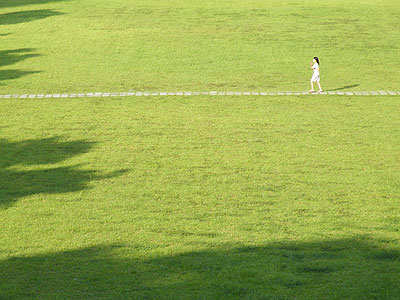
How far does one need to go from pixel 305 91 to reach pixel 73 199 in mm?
11331

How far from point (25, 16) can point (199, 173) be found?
2354 cm

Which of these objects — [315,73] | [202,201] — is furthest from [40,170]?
[315,73]

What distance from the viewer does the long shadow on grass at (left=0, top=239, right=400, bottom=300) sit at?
8594 millimetres

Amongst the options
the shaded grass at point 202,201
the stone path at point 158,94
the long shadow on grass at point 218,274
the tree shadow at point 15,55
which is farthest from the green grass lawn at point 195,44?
the long shadow on grass at point 218,274

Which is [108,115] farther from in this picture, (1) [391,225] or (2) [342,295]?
(2) [342,295]

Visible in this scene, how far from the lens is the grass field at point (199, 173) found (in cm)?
920

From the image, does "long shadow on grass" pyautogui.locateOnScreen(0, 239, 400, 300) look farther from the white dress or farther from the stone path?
the stone path

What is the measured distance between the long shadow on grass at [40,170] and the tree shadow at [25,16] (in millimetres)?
18229

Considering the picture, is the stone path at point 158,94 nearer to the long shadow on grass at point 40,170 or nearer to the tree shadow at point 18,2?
the long shadow on grass at point 40,170

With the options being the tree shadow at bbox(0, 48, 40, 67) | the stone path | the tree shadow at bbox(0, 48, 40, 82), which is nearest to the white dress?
the stone path

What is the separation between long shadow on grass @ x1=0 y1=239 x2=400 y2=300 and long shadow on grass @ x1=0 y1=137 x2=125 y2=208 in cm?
310

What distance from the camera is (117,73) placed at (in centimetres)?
2369

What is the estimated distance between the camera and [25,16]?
3344cm

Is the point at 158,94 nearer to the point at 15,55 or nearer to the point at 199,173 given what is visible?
the point at 199,173
